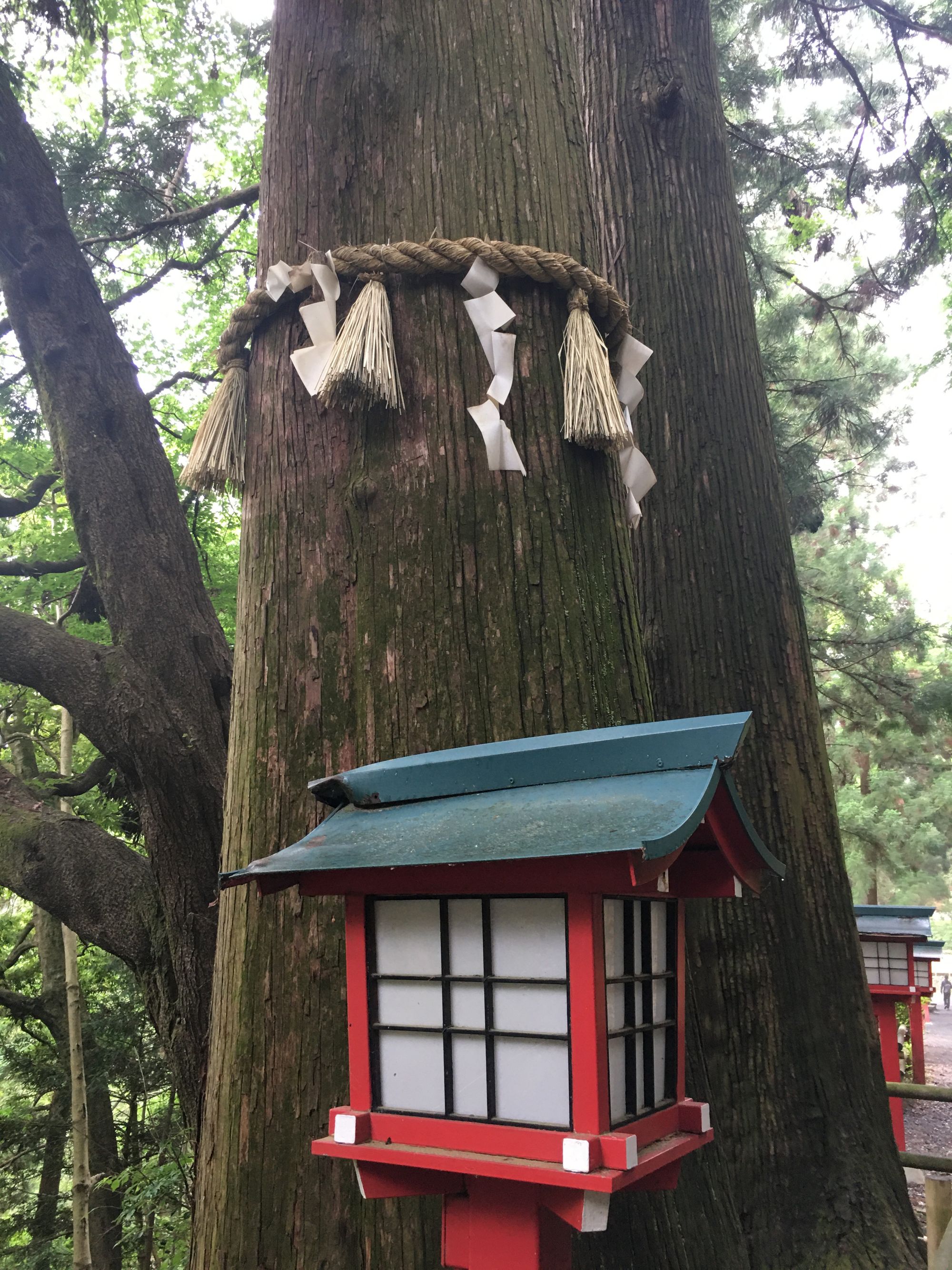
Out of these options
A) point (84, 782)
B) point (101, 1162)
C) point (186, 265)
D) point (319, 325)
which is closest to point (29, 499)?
point (84, 782)

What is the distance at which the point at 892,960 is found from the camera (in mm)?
7414

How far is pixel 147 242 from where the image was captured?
6.33 m

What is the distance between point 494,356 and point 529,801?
42.4 inches

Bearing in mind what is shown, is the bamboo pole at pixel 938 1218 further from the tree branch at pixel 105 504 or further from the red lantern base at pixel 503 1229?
the tree branch at pixel 105 504

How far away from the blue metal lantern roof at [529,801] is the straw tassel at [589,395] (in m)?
0.78

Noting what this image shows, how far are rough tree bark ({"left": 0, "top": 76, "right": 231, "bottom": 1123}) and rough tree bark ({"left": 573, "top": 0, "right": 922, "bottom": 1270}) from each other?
163 cm

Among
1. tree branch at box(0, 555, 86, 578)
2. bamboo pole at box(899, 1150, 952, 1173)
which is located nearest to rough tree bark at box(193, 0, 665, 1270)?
bamboo pole at box(899, 1150, 952, 1173)

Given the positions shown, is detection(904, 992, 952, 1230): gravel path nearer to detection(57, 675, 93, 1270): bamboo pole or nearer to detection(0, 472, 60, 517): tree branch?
detection(57, 675, 93, 1270): bamboo pole

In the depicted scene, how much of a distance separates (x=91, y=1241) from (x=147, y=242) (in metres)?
9.64

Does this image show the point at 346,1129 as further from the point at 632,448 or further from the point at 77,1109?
the point at 77,1109

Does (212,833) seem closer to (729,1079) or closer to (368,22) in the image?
(729,1079)

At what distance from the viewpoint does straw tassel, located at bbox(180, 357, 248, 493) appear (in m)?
2.00

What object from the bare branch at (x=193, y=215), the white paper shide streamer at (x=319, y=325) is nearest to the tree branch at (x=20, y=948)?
the bare branch at (x=193, y=215)

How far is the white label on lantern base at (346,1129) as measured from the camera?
109 cm
